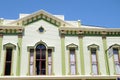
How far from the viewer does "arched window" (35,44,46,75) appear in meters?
23.4

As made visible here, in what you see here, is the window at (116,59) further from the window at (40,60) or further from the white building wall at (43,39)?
the window at (40,60)

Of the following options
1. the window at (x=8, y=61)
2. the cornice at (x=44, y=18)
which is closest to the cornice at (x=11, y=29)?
the cornice at (x=44, y=18)

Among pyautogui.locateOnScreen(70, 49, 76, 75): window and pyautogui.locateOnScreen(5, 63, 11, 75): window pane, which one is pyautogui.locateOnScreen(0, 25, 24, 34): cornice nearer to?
pyautogui.locateOnScreen(5, 63, 11, 75): window pane

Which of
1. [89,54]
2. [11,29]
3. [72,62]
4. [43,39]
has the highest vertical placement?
[11,29]

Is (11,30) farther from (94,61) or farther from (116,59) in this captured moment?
(116,59)

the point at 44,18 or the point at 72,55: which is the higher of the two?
the point at 44,18

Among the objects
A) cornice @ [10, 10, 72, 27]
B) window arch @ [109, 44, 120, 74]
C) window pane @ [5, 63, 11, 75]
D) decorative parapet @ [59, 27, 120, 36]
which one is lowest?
window pane @ [5, 63, 11, 75]

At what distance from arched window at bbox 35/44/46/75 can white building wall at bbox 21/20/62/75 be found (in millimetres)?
630

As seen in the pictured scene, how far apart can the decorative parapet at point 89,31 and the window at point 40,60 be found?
245cm

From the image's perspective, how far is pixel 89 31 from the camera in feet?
82.1

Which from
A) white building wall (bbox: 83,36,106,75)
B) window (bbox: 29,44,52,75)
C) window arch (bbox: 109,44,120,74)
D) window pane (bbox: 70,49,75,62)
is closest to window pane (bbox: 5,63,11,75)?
window (bbox: 29,44,52,75)

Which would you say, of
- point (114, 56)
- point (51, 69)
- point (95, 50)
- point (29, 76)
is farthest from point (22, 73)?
point (114, 56)

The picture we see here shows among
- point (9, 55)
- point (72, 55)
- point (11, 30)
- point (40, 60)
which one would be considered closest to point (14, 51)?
point (9, 55)

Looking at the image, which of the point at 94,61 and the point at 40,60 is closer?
the point at 40,60
